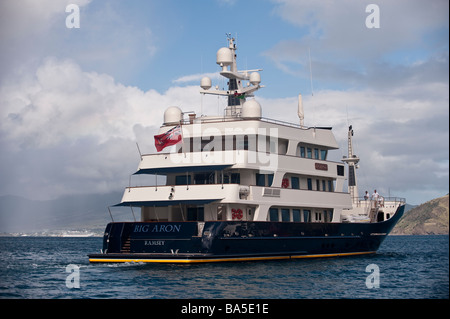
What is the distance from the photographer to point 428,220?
Answer: 573 feet

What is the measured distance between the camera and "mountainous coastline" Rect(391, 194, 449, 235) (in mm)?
167125

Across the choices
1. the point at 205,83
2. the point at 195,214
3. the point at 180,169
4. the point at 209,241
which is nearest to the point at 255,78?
the point at 205,83

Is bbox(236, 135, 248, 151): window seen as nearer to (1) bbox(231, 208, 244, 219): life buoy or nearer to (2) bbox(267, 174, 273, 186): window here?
(2) bbox(267, 174, 273, 186): window

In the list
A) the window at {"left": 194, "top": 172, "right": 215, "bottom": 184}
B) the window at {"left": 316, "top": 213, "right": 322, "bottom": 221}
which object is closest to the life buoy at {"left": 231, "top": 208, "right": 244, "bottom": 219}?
the window at {"left": 194, "top": 172, "right": 215, "bottom": 184}

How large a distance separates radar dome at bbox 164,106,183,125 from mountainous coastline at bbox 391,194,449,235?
143448 mm

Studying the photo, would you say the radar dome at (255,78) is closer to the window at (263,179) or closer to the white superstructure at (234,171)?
the white superstructure at (234,171)

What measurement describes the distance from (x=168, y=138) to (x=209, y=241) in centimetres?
601

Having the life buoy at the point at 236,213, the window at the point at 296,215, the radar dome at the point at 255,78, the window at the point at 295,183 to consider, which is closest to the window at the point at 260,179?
the life buoy at the point at 236,213

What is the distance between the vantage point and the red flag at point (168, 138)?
3052 cm

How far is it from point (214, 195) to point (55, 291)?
31.0ft

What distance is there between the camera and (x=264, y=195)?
1194 inches

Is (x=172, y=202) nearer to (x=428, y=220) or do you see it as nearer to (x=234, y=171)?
(x=234, y=171)
